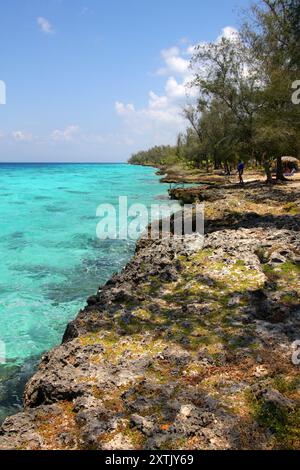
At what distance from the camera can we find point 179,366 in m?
7.20

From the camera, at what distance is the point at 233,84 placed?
40.3 meters

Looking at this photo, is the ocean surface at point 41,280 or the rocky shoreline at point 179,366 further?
the ocean surface at point 41,280

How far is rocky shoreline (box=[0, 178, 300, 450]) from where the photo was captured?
5.44 meters

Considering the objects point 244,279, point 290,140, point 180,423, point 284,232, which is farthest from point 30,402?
point 290,140

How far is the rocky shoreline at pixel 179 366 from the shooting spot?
5438 millimetres

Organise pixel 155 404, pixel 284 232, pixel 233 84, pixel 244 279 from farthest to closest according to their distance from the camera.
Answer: pixel 233 84 → pixel 284 232 → pixel 244 279 → pixel 155 404

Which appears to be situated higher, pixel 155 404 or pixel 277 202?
pixel 277 202

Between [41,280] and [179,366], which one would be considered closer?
[179,366]

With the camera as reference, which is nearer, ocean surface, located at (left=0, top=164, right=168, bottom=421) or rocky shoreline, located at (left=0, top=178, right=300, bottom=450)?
rocky shoreline, located at (left=0, top=178, right=300, bottom=450)

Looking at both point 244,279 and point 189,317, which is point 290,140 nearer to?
point 244,279

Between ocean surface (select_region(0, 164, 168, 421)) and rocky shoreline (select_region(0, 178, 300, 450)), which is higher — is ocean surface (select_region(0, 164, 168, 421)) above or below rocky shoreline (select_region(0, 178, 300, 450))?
below

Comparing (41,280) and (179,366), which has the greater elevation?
(179,366)

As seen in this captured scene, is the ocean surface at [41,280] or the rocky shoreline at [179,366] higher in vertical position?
the rocky shoreline at [179,366]

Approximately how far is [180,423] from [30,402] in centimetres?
295
